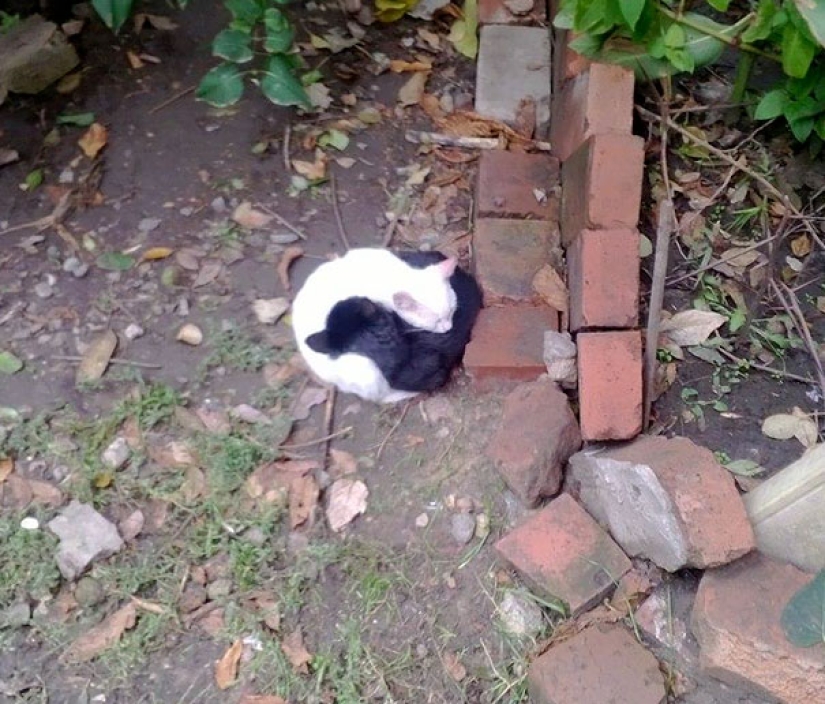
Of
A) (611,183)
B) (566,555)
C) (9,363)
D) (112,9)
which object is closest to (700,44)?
(611,183)

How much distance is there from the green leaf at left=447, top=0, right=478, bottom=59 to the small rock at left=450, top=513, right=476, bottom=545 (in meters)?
1.51

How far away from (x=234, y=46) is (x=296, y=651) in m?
1.49

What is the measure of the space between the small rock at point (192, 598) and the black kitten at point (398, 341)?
1.99ft

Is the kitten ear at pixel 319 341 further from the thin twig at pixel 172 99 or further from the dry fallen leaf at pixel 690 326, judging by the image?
the thin twig at pixel 172 99

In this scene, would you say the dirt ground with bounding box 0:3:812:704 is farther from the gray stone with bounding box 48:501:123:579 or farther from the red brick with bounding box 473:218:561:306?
the red brick with bounding box 473:218:561:306

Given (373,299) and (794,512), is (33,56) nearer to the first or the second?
(373,299)

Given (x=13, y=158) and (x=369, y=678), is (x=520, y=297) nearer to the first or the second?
(x=369, y=678)

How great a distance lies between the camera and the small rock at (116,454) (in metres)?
2.20

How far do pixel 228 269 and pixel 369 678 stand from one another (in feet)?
3.75

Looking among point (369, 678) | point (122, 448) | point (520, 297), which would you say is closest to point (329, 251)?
point (520, 297)

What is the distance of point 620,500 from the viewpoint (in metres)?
1.98

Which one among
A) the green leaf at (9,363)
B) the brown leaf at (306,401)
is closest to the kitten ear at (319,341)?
the brown leaf at (306,401)

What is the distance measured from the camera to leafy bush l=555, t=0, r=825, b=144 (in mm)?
2217

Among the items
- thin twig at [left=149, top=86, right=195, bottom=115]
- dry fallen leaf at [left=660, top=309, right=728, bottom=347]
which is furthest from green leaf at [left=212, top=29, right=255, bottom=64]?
dry fallen leaf at [left=660, top=309, right=728, bottom=347]
